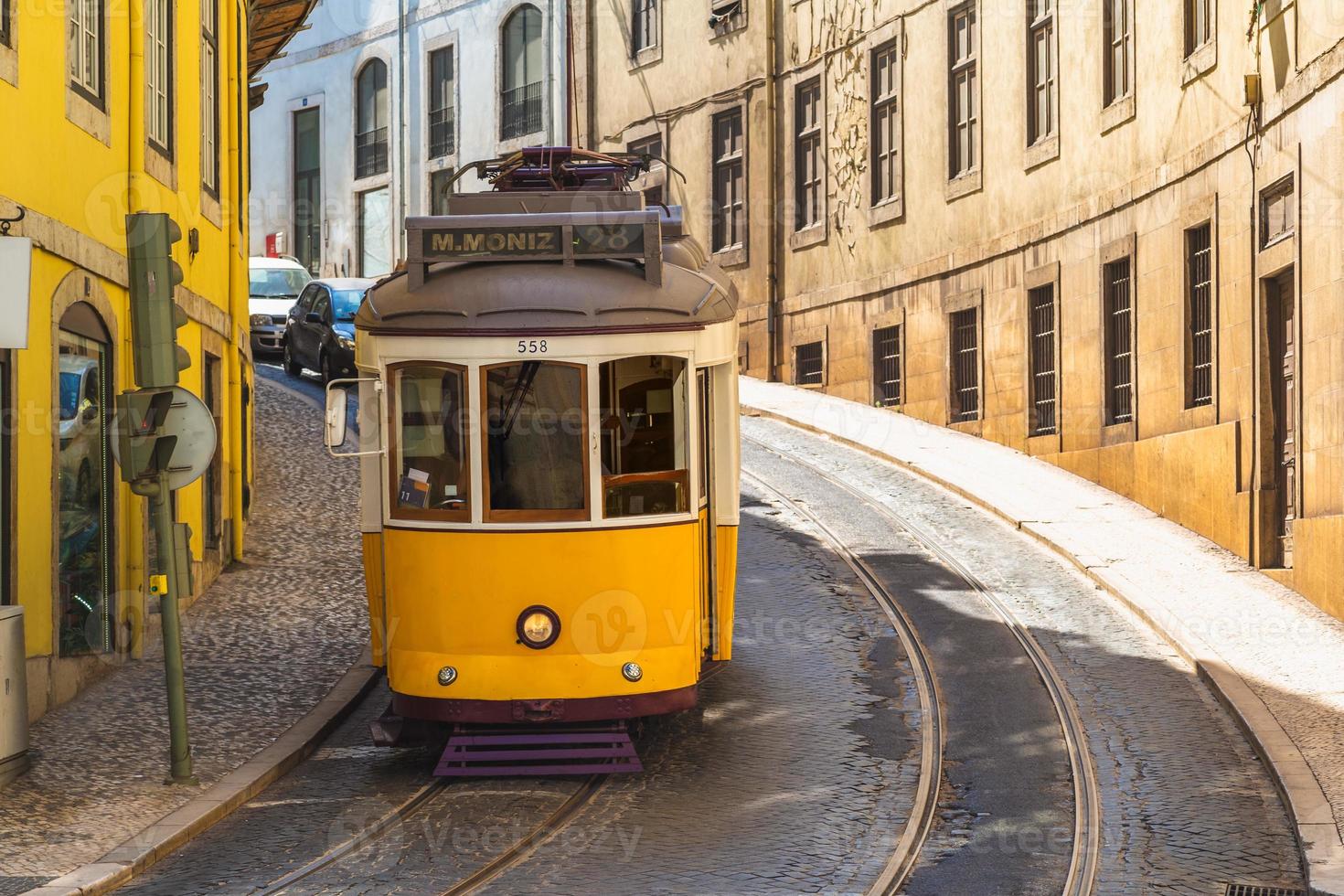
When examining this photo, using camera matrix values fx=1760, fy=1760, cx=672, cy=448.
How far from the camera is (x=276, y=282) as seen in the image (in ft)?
106

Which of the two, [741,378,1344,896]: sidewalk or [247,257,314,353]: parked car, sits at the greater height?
[247,257,314,353]: parked car

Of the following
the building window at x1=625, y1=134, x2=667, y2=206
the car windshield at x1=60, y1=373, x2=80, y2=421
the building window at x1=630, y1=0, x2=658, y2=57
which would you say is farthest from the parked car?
the car windshield at x1=60, y1=373, x2=80, y2=421

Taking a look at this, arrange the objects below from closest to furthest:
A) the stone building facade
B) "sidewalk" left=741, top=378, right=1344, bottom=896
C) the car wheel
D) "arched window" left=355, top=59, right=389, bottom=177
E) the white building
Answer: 1. "sidewalk" left=741, top=378, right=1344, bottom=896
2. the stone building facade
3. the car wheel
4. the white building
5. "arched window" left=355, top=59, right=389, bottom=177

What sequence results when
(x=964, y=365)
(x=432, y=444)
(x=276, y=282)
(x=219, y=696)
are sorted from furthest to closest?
(x=276, y=282), (x=964, y=365), (x=219, y=696), (x=432, y=444)

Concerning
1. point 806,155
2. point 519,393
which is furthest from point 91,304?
point 806,155

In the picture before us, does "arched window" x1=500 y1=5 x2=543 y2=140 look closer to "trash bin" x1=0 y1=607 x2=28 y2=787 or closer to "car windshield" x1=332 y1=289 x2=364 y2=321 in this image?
"car windshield" x1=332 y1=289 x2=364 y2=321

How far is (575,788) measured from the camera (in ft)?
31.3

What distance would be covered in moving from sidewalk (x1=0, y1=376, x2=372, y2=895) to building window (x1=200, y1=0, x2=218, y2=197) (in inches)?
142

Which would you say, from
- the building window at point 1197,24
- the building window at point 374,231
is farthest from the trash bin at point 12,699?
the building window at point 374,231

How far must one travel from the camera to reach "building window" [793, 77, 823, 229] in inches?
1096

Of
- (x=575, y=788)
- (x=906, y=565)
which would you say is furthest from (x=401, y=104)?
(x=575, y=788)

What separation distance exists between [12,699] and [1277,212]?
37.8 feet

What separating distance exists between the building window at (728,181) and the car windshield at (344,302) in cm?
702

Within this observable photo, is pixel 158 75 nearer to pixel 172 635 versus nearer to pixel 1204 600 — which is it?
pixel 172 635
